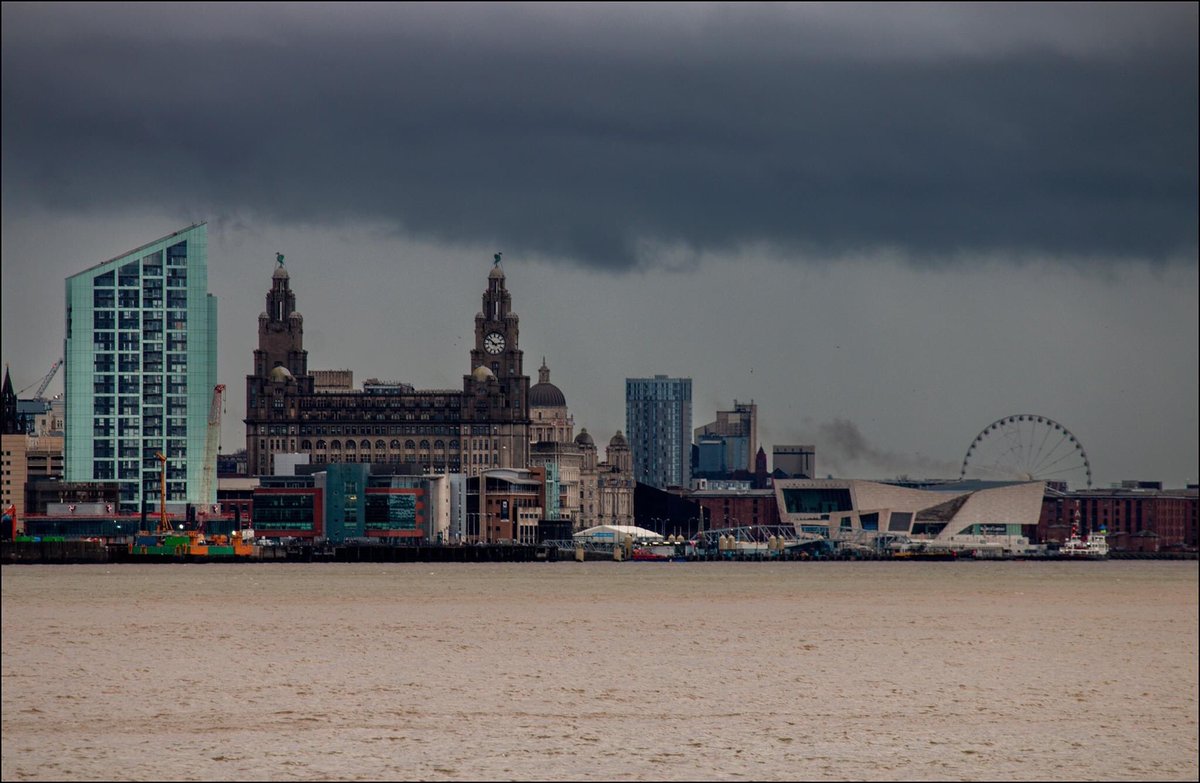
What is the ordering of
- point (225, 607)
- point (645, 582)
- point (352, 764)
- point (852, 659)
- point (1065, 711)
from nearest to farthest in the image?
point (352, 764) → point (1065, 711) → point (852, 659) → point (225, 607) → point (645, 582)

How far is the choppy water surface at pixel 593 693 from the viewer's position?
3112cm

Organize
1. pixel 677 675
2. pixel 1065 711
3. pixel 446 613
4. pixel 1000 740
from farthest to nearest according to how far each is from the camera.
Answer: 1. pixel 446 613
2. pixel 677 675
3. pixel 1065 711
4. pixel 1000 740

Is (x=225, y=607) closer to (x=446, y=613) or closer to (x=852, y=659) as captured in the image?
(x=446, y=613)

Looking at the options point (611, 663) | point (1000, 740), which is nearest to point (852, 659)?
point (611, 663)

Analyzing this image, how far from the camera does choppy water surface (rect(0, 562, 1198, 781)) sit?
31125mm

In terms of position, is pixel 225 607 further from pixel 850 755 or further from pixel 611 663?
pixel 850 755

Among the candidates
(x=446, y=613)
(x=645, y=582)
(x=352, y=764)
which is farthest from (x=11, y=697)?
(x=645, y=582)

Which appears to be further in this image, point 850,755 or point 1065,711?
point 1065,711

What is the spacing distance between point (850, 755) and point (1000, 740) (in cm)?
373

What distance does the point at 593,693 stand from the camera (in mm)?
40875

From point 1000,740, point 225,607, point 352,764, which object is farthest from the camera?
point 225,607

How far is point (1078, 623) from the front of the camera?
7350 centimetres

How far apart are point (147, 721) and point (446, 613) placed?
4266 cm

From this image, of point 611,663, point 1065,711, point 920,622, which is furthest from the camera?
point 920,622
